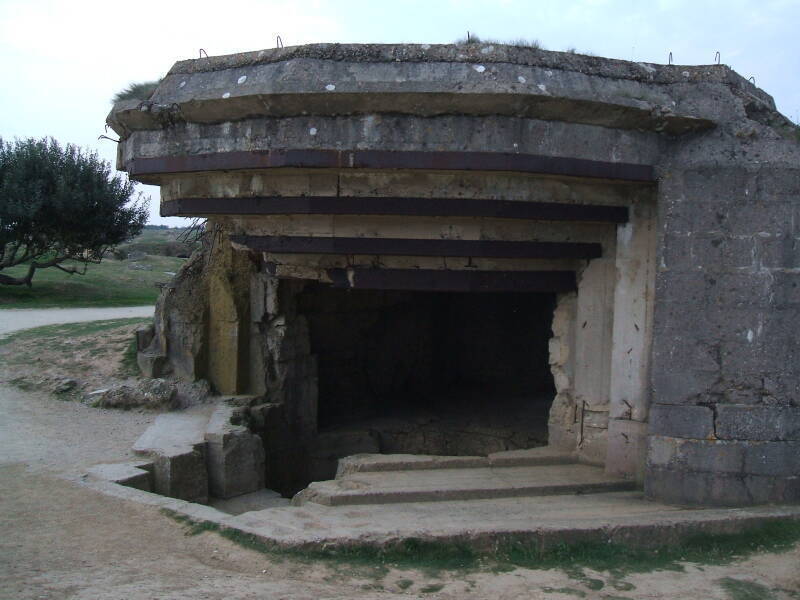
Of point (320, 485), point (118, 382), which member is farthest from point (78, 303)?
point (320, 485)

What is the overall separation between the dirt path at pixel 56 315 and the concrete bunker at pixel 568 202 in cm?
699

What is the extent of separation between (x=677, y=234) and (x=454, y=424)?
4800 millimetres

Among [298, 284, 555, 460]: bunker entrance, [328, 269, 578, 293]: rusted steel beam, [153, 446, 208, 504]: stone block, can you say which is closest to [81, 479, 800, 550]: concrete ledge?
[153, 446, 208, 504]: stone block

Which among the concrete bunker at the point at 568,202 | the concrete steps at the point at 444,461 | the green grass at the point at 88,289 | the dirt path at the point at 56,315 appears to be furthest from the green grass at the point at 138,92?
the green grass at the point at 88,289

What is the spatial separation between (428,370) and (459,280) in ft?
17.9

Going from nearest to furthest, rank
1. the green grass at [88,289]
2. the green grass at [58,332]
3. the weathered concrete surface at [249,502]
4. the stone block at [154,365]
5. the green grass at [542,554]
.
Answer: the green grass at [542,554], the weathered concrete surface at [249,502], the stone block at [154,365], the green grass at [58,332], the green grass at [88,289]

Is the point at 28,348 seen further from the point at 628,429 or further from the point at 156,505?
the point at 628,429

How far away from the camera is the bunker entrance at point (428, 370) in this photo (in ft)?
28.3

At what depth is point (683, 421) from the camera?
4637 mm

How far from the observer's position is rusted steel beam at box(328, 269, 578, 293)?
556 cm

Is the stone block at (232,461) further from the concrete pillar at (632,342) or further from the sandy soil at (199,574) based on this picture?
the concrete pillar at (632,342)

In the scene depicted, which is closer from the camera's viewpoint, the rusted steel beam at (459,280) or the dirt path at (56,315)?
the rusted steel beam at (459,280)

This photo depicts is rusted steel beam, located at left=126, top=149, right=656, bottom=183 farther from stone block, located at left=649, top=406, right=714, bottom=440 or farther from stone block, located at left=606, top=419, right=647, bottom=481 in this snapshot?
stone block, located at left=606, top=419, right=647, bottom=481

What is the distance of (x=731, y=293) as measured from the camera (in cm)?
457
